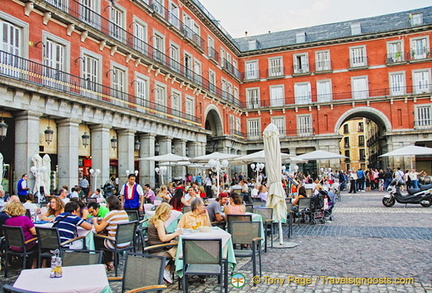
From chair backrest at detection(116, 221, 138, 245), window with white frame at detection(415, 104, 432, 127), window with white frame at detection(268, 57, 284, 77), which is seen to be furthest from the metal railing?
window with white frame at detection(415, 104, 432, 127)

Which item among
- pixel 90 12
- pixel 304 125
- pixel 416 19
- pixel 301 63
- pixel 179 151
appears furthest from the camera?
pixel 301 63

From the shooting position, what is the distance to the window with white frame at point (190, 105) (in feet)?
95.5

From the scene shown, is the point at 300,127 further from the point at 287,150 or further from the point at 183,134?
the point at 183,134

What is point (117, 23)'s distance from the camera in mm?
21297

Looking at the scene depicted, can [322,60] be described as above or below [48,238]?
above

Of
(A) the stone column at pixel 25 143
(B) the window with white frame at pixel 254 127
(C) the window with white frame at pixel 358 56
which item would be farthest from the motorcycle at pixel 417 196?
(B) the window with white frame at pixel 254 127

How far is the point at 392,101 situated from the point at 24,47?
33.5 meters

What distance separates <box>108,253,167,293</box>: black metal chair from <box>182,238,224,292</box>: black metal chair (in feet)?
3.76

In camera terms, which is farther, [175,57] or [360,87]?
[360,87]

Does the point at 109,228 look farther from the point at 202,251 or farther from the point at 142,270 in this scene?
the point at 142,270

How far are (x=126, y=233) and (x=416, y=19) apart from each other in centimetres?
4051

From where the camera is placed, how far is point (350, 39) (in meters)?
38.5

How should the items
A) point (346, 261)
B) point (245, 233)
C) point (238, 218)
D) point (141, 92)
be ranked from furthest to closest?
point (141, 92)
point (238, 218)
point (346, 261)
point (245, 233)

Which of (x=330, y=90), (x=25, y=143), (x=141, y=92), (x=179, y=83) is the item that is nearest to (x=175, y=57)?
(x=179, y=83)
